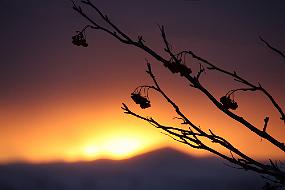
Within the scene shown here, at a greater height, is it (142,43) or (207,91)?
(142,43)

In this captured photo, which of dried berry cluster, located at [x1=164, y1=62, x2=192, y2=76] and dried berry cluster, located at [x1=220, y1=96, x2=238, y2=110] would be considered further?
dried berry cluster, located at [x1=220, y1=96, x2=238, y2=110]

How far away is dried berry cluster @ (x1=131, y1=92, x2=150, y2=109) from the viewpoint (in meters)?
5.18

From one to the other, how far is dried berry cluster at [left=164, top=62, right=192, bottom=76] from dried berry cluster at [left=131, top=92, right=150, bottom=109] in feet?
4.71

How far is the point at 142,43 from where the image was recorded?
136 inches

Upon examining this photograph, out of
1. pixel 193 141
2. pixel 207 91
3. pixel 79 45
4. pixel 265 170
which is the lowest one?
Result: pixel 265 170

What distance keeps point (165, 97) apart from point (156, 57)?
1.69 feet

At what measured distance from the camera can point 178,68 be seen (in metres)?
3.73

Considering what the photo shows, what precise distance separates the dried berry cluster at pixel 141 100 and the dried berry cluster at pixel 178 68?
143 centimetres

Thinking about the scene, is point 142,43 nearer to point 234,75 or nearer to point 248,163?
point 234,75

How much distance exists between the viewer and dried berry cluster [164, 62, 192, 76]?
3.65 meters

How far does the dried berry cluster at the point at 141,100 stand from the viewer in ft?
17.0

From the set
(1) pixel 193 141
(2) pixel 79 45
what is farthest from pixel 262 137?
(2) pixel 79 45

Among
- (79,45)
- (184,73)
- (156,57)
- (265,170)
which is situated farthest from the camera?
(79,45)

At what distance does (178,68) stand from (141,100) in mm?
1592
